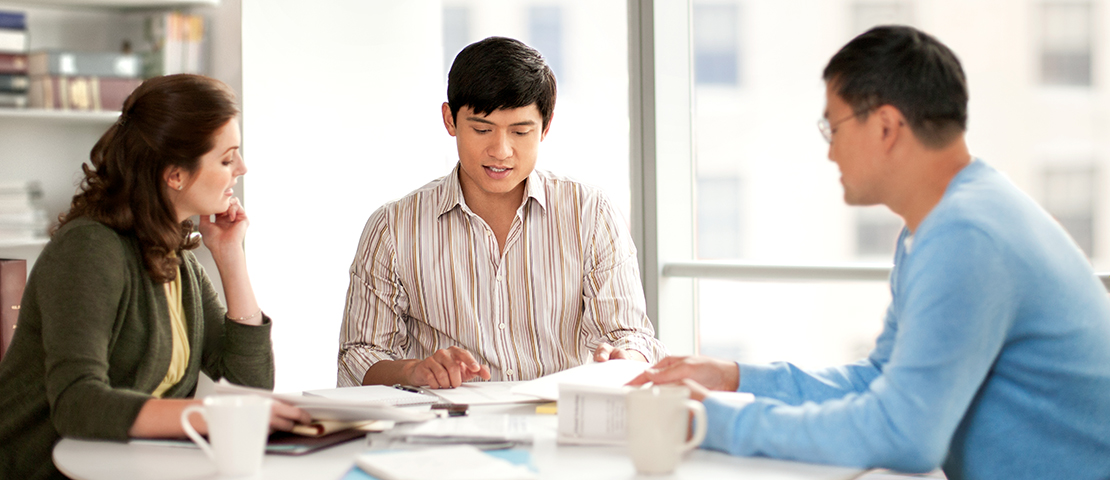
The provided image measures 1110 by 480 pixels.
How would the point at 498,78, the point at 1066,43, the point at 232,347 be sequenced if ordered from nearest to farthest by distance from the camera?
the point at 232,347 → the point at 498,78 → the point at 1066,43

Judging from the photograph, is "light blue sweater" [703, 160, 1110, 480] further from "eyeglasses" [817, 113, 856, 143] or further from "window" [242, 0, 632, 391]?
"window" [242, 0, 632, 391]

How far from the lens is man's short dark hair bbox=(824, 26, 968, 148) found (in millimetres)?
1157

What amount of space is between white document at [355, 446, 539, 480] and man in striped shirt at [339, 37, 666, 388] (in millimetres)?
786

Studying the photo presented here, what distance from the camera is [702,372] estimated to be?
1.33m

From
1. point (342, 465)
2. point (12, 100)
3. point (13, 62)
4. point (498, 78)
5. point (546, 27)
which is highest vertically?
point (546, 27)

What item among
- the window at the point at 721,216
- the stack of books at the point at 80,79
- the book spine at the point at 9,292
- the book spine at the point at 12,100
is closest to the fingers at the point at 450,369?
the book spine at the point at 9,292

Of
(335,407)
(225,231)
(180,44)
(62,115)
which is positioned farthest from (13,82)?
(335,407)

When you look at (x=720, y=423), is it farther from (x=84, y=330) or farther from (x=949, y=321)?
(x=84, y=330)

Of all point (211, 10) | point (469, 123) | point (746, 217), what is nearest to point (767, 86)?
point (746, 217)

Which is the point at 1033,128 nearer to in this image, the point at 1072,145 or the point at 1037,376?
the point at 1072,145

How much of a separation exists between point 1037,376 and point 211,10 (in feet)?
9.29

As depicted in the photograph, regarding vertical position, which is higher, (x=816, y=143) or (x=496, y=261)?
(x=816, y=143)

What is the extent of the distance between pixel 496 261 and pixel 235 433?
39.4 inches

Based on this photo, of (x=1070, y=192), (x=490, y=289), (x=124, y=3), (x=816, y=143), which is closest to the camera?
(x=490, y=289)
